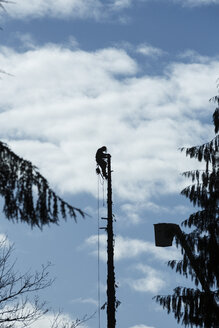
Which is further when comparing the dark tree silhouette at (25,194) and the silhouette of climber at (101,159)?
the silhouette of climber at (101,159)

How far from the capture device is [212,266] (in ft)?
54.3

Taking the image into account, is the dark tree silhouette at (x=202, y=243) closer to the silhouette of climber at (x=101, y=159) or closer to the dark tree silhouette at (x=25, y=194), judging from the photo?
the silhouette of climber at (x=101, y=159)

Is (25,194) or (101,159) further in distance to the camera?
(101,159)

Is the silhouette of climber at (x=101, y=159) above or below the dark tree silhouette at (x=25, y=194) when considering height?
above

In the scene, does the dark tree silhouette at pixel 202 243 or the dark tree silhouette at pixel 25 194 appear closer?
the dark tree silhouette at pixel 25 194

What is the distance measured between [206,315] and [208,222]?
10.1ft

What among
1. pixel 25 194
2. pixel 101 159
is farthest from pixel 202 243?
pixel 25 194

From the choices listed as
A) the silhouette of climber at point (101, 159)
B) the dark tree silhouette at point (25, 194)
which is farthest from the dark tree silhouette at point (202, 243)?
the dark tree silhouette at point (25, 194)

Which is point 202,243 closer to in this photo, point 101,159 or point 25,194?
point 101,159

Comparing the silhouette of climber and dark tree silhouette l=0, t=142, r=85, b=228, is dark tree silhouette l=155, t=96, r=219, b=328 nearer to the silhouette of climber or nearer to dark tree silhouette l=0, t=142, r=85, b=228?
the silhouette of climber

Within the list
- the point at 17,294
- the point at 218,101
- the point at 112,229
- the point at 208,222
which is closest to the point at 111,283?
the point at 112,229

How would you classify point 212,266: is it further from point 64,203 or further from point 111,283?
point 64,203

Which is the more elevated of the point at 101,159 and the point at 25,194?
the point at 101,159

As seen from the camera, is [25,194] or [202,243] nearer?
[25,194]
